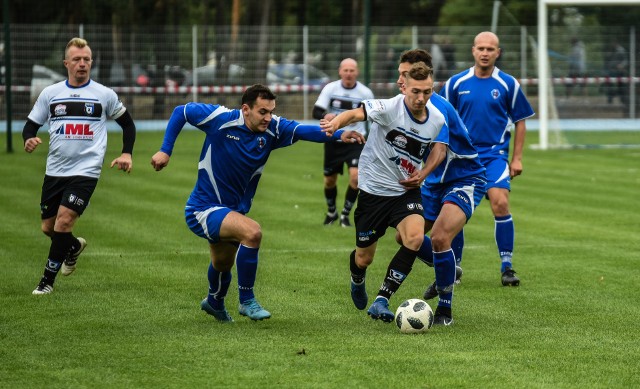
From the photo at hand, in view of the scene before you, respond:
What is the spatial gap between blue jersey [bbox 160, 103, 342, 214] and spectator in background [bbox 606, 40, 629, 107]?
2221 cm

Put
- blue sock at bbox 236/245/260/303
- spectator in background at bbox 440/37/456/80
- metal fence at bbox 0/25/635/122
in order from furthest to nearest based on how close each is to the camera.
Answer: spectator in background at bbox 440/37/456/80 → metal fence at bbox 0/25/635/122 → blue sock at bbox 236/245/260/303

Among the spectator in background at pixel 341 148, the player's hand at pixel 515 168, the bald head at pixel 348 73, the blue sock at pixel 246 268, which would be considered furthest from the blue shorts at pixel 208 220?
the bald head at pixel 348 73

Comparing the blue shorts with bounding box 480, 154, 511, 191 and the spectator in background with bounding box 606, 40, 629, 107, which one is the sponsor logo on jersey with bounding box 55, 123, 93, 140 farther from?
the spectator in background with bounding box 606, 40, 629, 107

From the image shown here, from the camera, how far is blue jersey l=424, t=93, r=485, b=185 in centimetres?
869

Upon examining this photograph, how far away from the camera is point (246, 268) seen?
330 inches

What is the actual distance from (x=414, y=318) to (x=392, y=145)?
4.14 feet

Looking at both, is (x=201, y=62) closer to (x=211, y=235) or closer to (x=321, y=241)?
(x=321, y=241)

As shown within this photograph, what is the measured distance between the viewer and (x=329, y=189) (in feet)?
Answer: 50.4

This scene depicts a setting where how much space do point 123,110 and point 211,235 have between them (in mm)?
2510

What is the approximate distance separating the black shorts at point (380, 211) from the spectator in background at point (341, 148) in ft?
20.4

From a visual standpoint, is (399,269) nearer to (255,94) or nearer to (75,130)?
(255,94)

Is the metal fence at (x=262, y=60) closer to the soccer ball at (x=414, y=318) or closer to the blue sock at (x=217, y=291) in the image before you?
the blue sock at (x=217, y=291)

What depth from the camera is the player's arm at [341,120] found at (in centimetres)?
805

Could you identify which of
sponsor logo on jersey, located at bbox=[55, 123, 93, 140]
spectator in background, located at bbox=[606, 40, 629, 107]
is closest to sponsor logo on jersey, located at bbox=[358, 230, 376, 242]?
sponsor logo on jersey, located at bbox=[55, 123, 93, 140]
